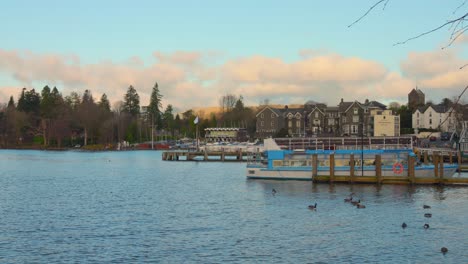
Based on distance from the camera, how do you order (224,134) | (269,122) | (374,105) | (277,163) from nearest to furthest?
(277,163) → (374,105) → (269,122) → (224,134)

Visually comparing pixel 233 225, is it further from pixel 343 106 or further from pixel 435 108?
pixel 435 108

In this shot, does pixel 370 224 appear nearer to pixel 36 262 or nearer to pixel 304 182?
pixel 36 262

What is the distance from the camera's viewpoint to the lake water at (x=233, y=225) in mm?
28438

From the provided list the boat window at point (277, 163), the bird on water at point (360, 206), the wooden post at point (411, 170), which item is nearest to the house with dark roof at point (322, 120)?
the boat window at point (277, 163)

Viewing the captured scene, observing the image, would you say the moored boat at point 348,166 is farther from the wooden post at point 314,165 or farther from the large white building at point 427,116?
the large white building at point 427,116

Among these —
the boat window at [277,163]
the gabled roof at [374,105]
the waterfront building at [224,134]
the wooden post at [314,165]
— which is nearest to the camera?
the wooden post at [314,165]

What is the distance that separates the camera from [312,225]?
36031mm

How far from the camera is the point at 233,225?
119 ft

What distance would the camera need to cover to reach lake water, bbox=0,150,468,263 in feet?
93.3

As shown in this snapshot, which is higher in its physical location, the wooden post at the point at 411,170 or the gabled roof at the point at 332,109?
the gabled roof at the point at 332,109

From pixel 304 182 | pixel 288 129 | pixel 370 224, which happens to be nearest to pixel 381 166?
pixel 304 182

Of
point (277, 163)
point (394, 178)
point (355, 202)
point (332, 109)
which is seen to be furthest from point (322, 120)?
point (355, 202)

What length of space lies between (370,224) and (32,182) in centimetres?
4426

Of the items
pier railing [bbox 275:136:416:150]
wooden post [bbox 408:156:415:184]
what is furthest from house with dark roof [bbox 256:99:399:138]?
wooden post [bbox 408:156:415:184]
